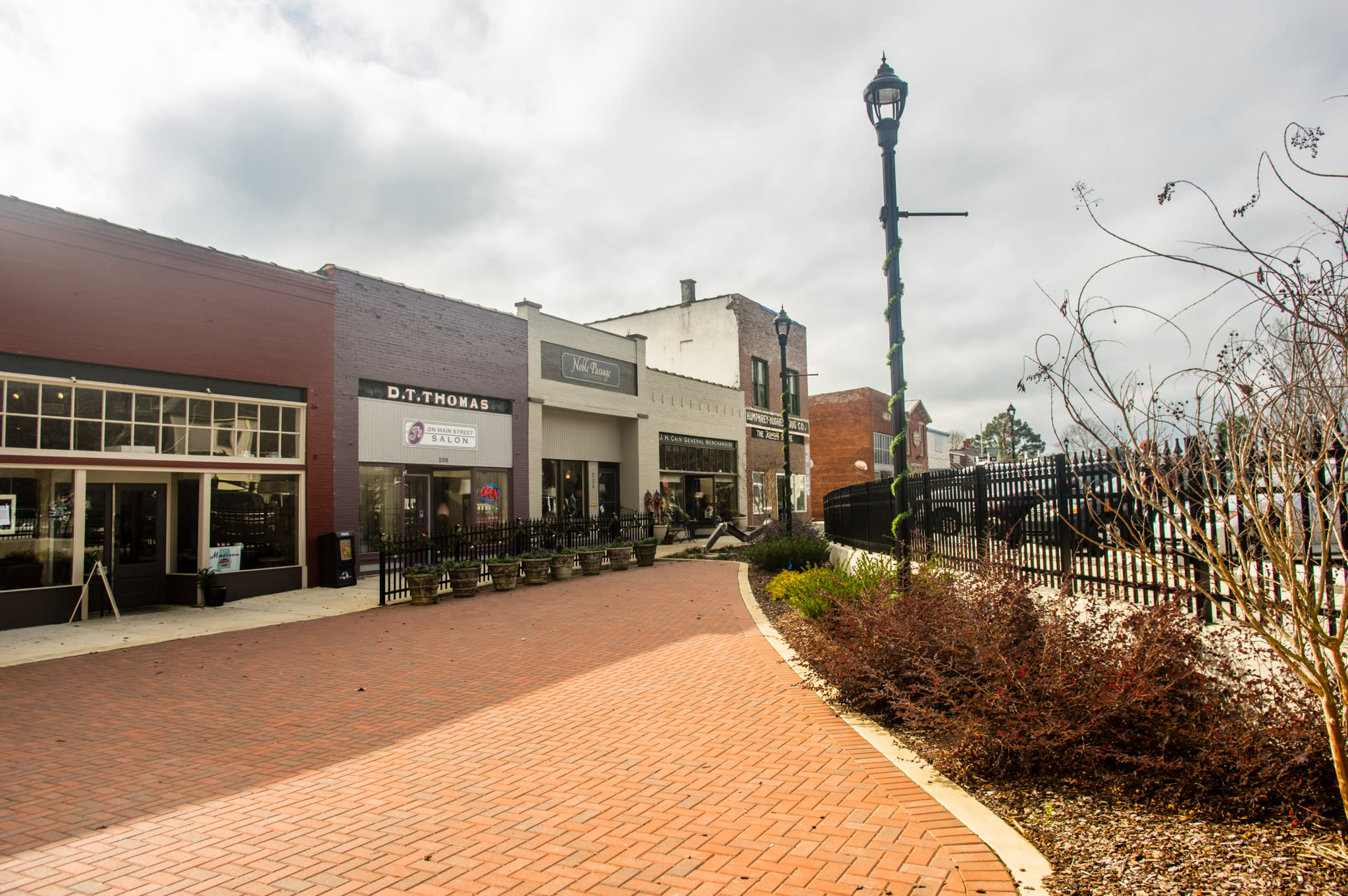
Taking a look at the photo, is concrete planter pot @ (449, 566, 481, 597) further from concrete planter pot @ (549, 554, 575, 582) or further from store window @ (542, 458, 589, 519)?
store window @ (542, 458, 589, 519)

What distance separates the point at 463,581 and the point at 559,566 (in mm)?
2923

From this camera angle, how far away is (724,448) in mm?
33469

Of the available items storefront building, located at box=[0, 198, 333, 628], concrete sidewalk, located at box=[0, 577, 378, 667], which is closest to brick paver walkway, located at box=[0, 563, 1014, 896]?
concrete sidewalk, located at box=[0, 577, 378, 667]

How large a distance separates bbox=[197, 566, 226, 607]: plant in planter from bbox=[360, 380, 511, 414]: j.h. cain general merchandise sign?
17.3 ft

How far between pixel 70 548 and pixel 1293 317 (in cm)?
1453

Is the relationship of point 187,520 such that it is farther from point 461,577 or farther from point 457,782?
point 457,782

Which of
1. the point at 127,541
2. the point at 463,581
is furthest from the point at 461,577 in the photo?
the point at 127,541

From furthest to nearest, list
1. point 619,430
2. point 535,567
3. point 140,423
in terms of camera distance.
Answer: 1. point 619,430
2. point 535,567
3. point 140,423

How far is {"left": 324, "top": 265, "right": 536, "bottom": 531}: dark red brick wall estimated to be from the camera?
54.7 feet

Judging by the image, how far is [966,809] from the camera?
4312 millimetres

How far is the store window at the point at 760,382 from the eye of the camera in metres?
36.4

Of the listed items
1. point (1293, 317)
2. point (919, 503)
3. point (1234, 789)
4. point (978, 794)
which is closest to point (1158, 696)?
point (1234, 789)

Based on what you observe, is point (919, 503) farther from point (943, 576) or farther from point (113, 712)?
point (113, 712)

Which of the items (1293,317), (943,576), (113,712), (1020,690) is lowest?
(113,712)
